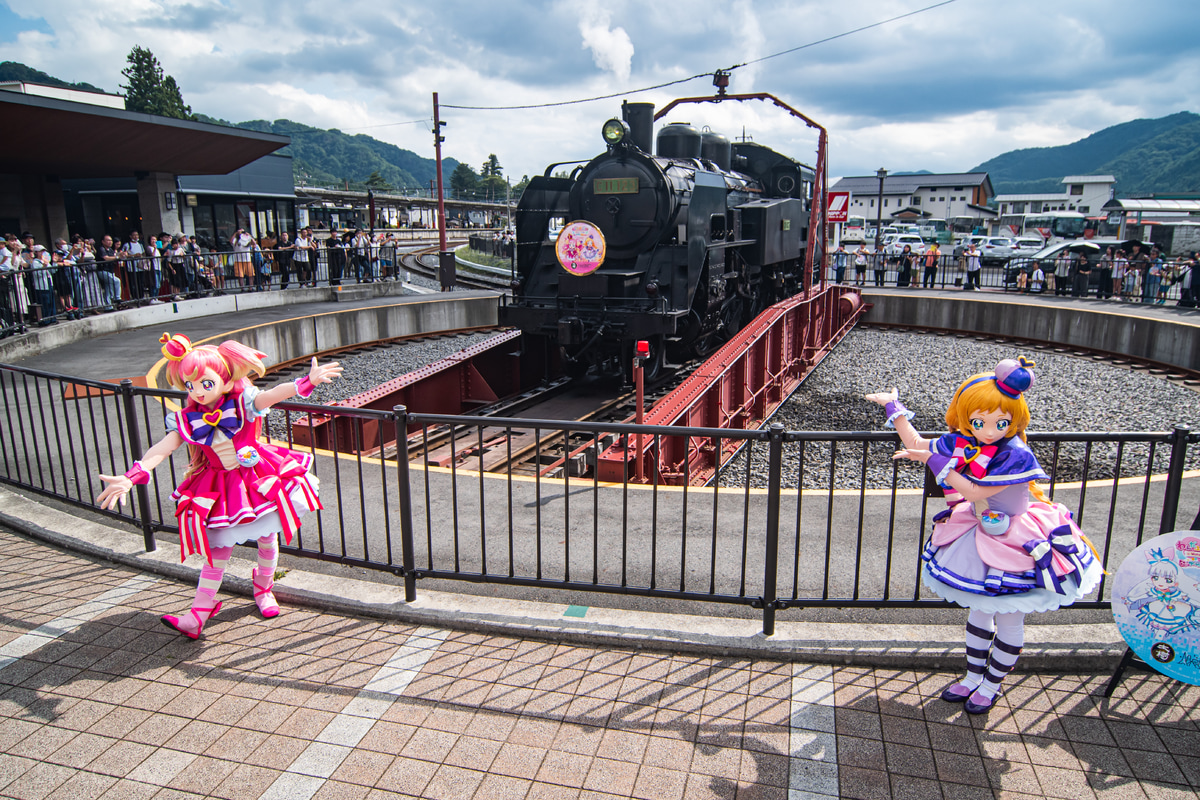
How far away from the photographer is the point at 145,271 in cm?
1452

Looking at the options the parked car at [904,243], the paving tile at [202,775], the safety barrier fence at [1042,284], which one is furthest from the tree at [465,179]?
the paving tile at [202,775]

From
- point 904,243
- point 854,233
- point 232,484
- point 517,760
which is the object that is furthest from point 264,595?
point 854,233

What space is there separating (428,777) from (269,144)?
19628 mm

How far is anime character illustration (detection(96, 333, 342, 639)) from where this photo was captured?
350 centimetres

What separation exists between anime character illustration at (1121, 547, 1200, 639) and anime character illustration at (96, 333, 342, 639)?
145 inches

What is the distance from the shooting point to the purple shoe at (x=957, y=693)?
323 cm

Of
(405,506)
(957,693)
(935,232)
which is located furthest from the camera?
(935,232)

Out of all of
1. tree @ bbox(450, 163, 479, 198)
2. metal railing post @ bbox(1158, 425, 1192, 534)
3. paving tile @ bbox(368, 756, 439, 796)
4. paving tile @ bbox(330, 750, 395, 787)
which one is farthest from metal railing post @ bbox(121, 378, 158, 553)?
tree @ bbox(450, 163, 479, 198)

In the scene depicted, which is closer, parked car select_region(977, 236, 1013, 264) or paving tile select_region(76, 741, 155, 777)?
paving tile select_region(76, 741, 155, 777)

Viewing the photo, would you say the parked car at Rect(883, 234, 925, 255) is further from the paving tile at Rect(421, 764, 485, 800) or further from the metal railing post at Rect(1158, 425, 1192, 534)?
the paving tile at Rect(421, 764, 485, 800)

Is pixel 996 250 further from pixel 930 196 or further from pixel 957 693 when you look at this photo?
pixel 930 196

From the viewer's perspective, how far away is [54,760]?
2922 mm

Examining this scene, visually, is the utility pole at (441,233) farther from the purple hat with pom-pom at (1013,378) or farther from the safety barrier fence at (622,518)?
the purple hat with pom-pom at (1013,378)

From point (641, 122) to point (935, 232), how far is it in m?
53.8
